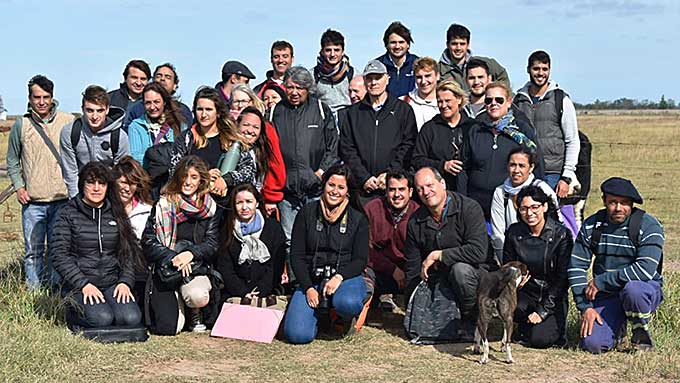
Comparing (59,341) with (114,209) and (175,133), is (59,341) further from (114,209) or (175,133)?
(175,133)

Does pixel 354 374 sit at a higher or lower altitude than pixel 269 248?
lower

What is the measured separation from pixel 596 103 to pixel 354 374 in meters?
131

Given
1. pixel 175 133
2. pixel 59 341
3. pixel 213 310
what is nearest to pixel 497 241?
pixel 213 310

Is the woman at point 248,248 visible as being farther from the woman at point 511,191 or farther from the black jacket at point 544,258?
the black jacket at point 544,258

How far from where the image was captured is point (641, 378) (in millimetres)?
5883

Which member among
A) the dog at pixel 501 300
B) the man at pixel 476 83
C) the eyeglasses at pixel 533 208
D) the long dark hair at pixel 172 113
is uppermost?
the man at pixel 476 83

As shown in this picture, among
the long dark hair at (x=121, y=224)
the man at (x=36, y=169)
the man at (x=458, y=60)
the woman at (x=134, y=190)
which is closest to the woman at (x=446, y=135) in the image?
the man at (x=458, y=60)

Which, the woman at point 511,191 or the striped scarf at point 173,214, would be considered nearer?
the woman at point 511,191

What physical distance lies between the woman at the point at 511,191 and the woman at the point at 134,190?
9.48 feet

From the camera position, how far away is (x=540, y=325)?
21.9 feet

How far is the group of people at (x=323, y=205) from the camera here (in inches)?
263

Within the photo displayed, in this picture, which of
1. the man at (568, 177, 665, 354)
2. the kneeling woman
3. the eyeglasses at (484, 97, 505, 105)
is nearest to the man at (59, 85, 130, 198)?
the kneeling woman

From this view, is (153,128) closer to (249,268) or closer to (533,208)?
(249,268)

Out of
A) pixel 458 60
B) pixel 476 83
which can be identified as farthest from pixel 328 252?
pixel 458 60
